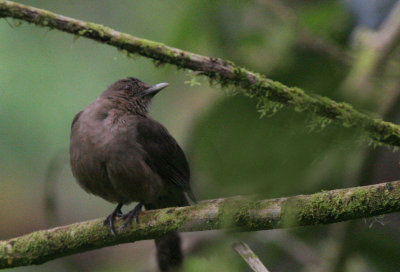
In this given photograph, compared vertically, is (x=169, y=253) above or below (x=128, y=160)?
below

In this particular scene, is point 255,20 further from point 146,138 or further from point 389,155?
point 146,138

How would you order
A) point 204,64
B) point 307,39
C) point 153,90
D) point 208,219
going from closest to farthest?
point 204,64 → point 307,39 → point 208,219 → point 153,90

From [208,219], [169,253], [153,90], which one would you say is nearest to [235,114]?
[208,219]

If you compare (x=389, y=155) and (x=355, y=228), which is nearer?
(x=355, y=228)

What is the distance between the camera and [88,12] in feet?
18.9

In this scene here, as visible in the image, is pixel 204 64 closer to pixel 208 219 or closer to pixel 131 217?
pixel 208 219


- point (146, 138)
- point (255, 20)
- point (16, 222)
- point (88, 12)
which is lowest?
point (16, 222)

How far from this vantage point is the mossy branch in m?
2.42

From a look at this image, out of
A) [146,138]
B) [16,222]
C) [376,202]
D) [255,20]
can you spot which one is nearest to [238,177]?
[376,202]

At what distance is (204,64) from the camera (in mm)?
2395

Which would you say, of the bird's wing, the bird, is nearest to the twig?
the bird

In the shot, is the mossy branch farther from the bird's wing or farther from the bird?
the bird's wing

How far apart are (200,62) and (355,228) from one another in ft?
4.48

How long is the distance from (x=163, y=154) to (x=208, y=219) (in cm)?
150
